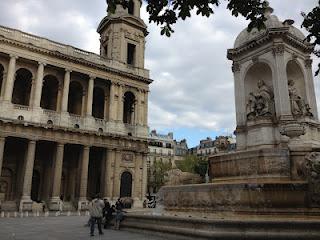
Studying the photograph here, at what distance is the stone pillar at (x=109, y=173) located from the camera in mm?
30406

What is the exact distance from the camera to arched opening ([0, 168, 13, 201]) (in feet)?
91.0

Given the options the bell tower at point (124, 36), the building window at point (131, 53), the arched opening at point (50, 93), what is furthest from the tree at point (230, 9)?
the building window at point (131, 53)

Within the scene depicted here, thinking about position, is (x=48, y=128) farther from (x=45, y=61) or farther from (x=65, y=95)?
(x=45, y=61)

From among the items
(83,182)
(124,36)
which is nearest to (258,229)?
(83,182)

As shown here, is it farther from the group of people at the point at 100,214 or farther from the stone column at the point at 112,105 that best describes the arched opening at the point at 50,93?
the group of people at the point at 100,214

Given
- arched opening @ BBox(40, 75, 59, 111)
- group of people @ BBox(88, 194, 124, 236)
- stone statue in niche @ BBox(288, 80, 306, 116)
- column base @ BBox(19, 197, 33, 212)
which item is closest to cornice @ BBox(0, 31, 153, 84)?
arched opening @ BBox(40, 75, 59, 111)

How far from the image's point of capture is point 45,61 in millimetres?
29141

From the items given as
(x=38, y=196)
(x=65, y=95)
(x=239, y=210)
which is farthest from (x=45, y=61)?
(x=239, y=210)

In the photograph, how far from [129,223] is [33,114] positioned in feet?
66.6

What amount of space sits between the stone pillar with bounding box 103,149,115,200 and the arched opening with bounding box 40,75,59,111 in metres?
6.88

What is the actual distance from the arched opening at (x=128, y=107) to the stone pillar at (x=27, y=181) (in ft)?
38.0

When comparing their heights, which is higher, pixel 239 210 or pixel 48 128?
pixel 48 128

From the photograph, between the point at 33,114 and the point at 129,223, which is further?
the point at 33,114

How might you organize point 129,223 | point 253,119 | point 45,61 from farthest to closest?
point 45,61 → point 253,119 → point 129,223
